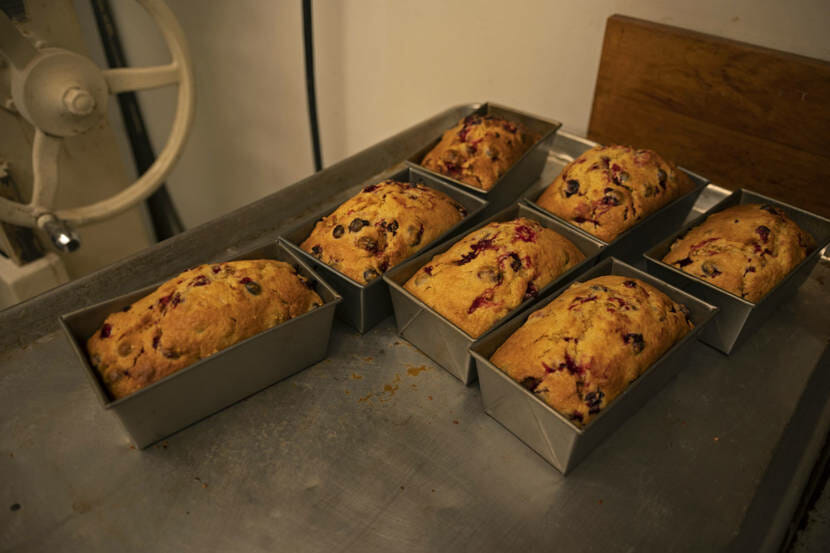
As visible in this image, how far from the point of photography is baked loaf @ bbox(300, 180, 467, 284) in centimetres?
116

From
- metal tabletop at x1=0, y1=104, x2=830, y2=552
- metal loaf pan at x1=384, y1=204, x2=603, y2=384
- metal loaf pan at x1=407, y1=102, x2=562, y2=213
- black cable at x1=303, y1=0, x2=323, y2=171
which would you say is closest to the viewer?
metal tabletop at x1=0, y1=104, x2=830, y2=552

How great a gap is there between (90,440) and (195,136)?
92.8 inches

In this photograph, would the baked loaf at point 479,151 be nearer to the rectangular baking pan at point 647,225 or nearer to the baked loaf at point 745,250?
the rectangular baking pan at point 647,225

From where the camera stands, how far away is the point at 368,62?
2.27 metres

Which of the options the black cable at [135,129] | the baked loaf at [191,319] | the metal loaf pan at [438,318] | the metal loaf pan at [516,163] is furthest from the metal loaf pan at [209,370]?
the black cable at [135,129]

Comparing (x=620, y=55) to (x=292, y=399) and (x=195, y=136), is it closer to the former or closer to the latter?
(x=292, y=399)

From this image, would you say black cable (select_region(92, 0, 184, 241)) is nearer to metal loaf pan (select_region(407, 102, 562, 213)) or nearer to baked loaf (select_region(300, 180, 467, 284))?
metal loaf pan (select_region(407, 102, 562, 213))

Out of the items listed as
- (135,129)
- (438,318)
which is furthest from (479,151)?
(135,129)

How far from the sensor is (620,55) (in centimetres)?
158

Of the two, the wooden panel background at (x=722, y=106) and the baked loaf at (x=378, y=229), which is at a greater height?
the wooden panel background at (x=722, y=106)

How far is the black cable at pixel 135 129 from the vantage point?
2539 millimetres

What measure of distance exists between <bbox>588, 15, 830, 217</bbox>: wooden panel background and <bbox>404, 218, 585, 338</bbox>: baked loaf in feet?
2.11

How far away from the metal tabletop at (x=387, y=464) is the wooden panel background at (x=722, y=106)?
1.64ft

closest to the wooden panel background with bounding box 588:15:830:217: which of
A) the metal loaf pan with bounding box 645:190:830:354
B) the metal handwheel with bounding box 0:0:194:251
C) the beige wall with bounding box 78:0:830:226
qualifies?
the beige wall with bounding box 78:0:830:226
